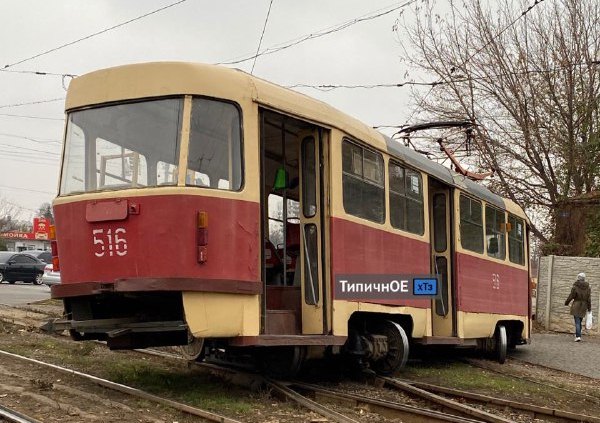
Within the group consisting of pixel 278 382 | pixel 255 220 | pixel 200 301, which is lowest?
pixel 278 382

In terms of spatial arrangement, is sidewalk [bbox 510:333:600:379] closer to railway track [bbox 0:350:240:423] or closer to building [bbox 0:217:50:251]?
railway track [bbox 0:350:240:423]

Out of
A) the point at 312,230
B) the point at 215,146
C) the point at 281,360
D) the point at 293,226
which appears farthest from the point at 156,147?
the point at 281,360

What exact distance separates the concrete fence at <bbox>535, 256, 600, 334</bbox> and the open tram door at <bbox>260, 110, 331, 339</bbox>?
1340cm

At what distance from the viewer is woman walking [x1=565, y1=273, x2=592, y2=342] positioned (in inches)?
683

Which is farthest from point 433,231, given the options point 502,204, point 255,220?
point 255,220

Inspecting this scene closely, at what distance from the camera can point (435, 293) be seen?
399 inches

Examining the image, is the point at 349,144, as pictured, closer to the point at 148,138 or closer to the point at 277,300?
the point at 277,300

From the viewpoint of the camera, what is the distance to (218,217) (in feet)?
22.4

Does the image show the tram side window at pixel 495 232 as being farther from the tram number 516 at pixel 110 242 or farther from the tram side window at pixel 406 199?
the tram number 516 at pixel 110 242

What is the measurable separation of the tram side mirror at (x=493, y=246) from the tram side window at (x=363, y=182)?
4.40 m

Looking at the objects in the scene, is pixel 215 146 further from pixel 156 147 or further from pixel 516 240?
pixel 516 240

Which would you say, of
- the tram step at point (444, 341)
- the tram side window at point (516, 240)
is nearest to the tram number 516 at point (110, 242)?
the tram step at point (444, 341)

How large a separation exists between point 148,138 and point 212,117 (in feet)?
1.99

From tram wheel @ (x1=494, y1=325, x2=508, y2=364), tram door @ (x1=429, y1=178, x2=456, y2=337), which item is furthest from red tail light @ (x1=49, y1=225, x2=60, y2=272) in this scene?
tram wheel @ (x1=494, y1=325, x2=508, y2=364)
